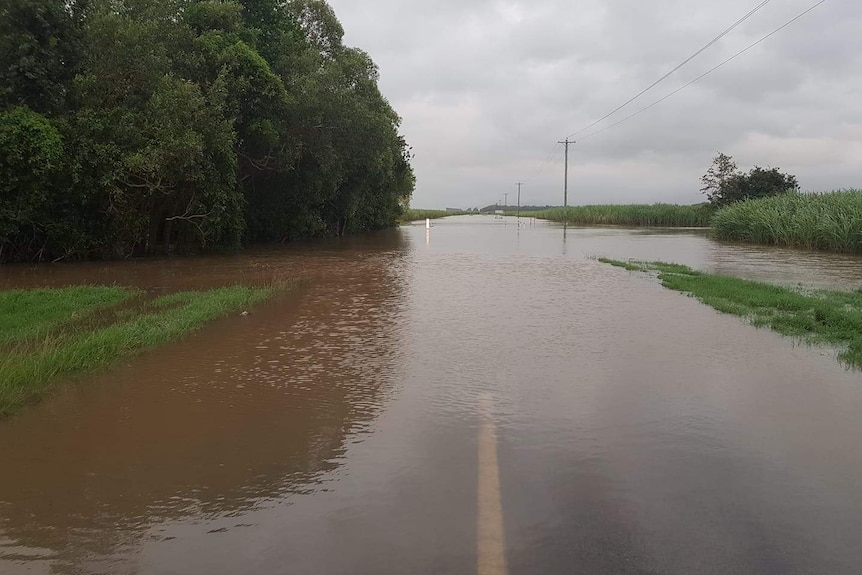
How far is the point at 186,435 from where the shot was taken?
194 inches

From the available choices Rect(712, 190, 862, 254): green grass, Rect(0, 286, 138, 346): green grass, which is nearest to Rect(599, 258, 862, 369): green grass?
A: Rect(0, 286, 138, 346): green grass

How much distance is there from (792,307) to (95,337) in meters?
10.4

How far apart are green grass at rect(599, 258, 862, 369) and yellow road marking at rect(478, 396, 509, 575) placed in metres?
4.75

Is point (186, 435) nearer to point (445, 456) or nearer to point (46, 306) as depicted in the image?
point (445, 456)

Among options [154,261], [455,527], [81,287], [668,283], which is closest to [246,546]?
[455,527]

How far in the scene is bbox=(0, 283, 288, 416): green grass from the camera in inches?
234

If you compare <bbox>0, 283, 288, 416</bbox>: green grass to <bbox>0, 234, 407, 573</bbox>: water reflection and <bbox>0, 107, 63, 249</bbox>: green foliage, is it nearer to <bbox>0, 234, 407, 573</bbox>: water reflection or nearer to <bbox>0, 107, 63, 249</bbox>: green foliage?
<bbox>0, 234, 407, 573</bbox>: water reflection

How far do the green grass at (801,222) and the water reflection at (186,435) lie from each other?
22.7 metres

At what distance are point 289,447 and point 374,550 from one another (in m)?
1.67

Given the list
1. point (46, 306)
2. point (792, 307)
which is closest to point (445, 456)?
point (792, 307)

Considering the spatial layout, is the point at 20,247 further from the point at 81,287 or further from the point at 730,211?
the point at 730,211

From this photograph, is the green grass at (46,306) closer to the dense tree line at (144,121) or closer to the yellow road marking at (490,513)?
the dense tree line at (144,121)

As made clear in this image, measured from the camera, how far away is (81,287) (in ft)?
40.9

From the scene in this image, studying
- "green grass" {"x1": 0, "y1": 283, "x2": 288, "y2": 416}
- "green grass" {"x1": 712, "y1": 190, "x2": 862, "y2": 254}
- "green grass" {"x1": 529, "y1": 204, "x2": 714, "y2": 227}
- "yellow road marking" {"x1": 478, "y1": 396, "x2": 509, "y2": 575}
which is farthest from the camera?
"green grass" {"x1": 529, "y1": 204, "x2": 714, "y2": 227}
